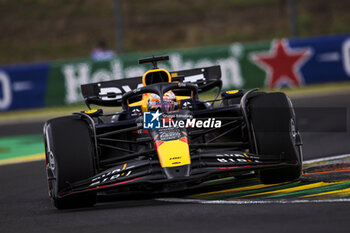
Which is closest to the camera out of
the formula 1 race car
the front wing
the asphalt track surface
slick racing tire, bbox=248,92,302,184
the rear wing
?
the asphalt track surface

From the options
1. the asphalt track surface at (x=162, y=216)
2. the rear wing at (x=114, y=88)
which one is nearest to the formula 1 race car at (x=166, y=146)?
the asphalt track surface at (x=162, y=216)

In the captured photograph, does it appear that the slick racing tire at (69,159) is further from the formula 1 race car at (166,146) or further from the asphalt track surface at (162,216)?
the asphalt track surface at (162,216)

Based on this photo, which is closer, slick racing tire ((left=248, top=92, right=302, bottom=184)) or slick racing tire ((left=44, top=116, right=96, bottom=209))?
slick racing tire ((left=44, top=116, right=96, bottom=209))

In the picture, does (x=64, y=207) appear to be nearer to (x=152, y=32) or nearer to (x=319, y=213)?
(x=319, y=213)

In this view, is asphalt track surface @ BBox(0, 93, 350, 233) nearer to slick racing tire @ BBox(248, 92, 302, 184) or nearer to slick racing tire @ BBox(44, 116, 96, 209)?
slick racing tire @ BBox(44, 116, 96, 209)

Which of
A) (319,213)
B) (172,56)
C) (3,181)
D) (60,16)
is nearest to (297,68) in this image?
(172,56)

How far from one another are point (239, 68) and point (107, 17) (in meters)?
21.4

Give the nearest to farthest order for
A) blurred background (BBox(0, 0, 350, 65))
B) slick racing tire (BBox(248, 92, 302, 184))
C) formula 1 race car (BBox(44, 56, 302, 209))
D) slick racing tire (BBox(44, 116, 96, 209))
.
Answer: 1. formula 1 race car (BBox(44, 56, 302, 209))
2. slick racing tire (BBox(44, 116, 96, 209))
3. slick racing tire (BBox(248, 92, 302, 184))
4. blurred background (BBox(0, 0, 350, 65))

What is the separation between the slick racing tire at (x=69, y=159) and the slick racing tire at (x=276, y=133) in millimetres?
1730

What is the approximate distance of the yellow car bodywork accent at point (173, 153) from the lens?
677cm

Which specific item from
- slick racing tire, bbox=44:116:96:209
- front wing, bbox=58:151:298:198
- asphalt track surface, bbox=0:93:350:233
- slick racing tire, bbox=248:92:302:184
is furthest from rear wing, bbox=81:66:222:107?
front wing, bbox=58:151:298:198

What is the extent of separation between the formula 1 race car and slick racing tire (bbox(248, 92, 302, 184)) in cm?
1

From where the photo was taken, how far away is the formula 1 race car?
6820mm

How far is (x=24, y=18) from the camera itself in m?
39.3
